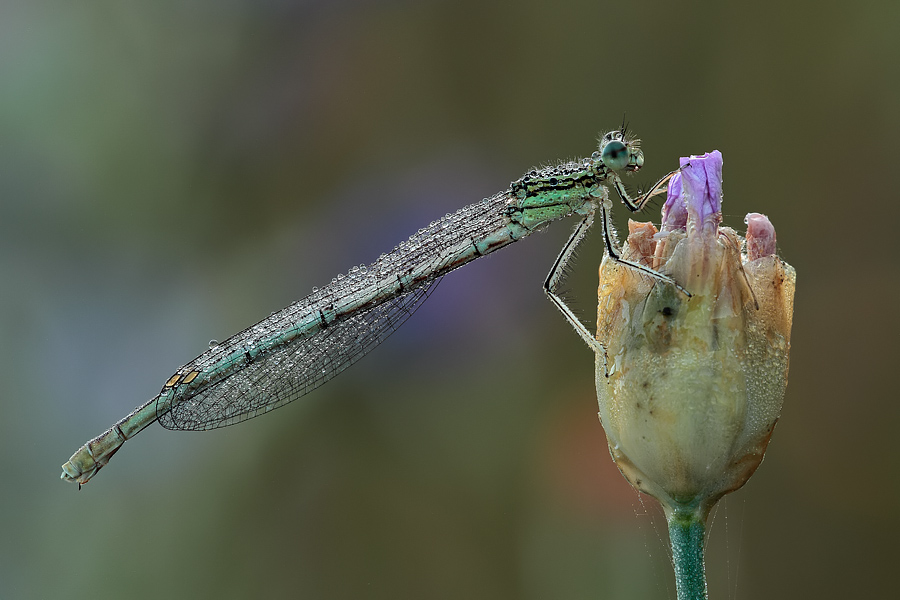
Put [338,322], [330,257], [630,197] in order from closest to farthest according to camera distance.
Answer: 1. [630,197]
2. [338,322]
3. [330,257]

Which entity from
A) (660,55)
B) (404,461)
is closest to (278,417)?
(404,461)

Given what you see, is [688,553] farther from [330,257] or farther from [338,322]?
[330,257]

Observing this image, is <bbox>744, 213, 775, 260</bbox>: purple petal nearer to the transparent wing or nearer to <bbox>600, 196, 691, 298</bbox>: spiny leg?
<bbox>600, 196, 691, 298</bbox>: spiny leg

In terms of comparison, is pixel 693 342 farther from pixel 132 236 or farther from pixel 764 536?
pixel 132 236

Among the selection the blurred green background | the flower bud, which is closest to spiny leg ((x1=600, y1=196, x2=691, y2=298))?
the flower bud

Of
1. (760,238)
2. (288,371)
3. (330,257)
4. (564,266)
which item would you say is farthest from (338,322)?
(760,238)

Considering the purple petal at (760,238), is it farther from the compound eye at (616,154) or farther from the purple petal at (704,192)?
the compound eye at (616,154)
